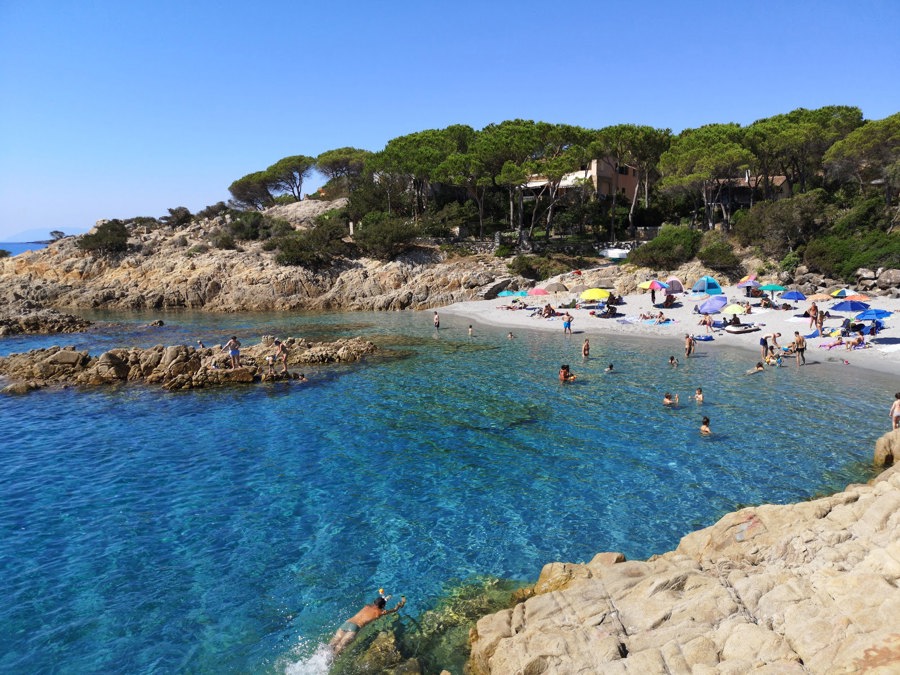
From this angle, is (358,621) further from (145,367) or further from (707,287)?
(707,287)

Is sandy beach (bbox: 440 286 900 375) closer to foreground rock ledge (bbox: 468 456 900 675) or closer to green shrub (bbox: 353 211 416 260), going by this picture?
green shrub (bbox: 353 211 416 260)

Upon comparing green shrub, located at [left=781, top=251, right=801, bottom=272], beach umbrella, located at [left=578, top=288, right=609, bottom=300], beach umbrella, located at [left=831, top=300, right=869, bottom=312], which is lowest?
beach umbrella, located at [left=831, top=300, right=869, bottom=312]

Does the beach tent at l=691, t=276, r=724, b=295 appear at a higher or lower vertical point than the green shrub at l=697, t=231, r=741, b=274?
lower

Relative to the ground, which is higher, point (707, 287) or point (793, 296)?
point (707, 287)

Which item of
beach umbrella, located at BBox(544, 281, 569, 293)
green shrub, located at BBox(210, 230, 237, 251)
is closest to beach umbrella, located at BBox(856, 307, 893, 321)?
beach umbrella, located at BBox(544, 281, 569, 293)

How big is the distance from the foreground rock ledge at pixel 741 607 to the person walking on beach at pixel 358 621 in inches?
70.6

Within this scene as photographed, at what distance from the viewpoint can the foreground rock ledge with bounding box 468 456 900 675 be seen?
19.6 ft

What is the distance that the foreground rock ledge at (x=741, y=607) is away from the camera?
236 inches

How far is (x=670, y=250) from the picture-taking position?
52.8 metres

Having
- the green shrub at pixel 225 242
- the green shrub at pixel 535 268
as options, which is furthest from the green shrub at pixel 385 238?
the green shrub at pixel 225 242

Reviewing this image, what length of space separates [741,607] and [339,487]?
421 inches

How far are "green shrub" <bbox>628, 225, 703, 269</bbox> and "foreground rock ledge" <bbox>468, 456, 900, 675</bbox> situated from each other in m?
46.3

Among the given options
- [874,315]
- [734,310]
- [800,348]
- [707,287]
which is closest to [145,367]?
[800,348]

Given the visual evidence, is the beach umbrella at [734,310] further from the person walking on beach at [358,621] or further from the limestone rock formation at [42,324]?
the limestone rock formation at [42,324]
